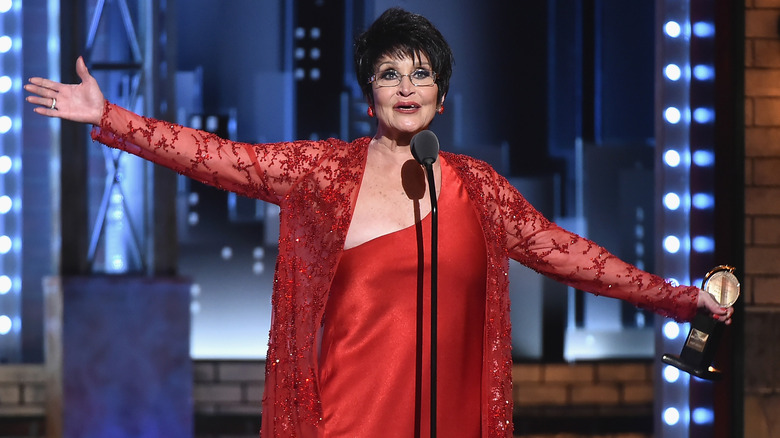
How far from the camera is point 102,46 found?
4582mm

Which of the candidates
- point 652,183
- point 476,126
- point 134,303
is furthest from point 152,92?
point 652,183

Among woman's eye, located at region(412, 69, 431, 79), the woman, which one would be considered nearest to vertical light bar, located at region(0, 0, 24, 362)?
the woman

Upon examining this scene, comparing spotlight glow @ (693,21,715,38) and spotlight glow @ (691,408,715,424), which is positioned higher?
spotlight glow @ (693,21,715,38)

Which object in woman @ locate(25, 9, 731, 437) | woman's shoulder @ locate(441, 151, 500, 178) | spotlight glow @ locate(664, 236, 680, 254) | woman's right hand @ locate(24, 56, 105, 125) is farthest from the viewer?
spotlight glow @ locate(664, 236, 680, 254)

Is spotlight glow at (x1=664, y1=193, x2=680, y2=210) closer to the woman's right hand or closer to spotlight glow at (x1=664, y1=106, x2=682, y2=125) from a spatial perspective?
spotlight glow at (x1=664, y1=106, x2=682, y2=125)

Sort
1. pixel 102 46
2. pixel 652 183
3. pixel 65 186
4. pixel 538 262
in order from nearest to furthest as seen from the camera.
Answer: pixel 538 262
pixel 65 186
pixel 102 46
pixel 652 183

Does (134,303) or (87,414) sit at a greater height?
(134,303)

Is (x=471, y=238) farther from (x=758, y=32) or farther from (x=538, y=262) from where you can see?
(x=758, y=32)

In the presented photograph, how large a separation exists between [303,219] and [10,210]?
343 cm

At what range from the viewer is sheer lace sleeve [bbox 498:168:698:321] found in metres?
1.95

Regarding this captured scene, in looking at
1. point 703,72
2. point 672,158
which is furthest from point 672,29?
point 672,158

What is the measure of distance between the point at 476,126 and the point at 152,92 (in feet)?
5.92

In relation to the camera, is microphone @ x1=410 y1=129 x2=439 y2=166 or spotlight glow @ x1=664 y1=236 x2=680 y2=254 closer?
microphone @ x1=410 y1=129 x2=439 y2=166

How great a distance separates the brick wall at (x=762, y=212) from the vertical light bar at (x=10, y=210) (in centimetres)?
367
